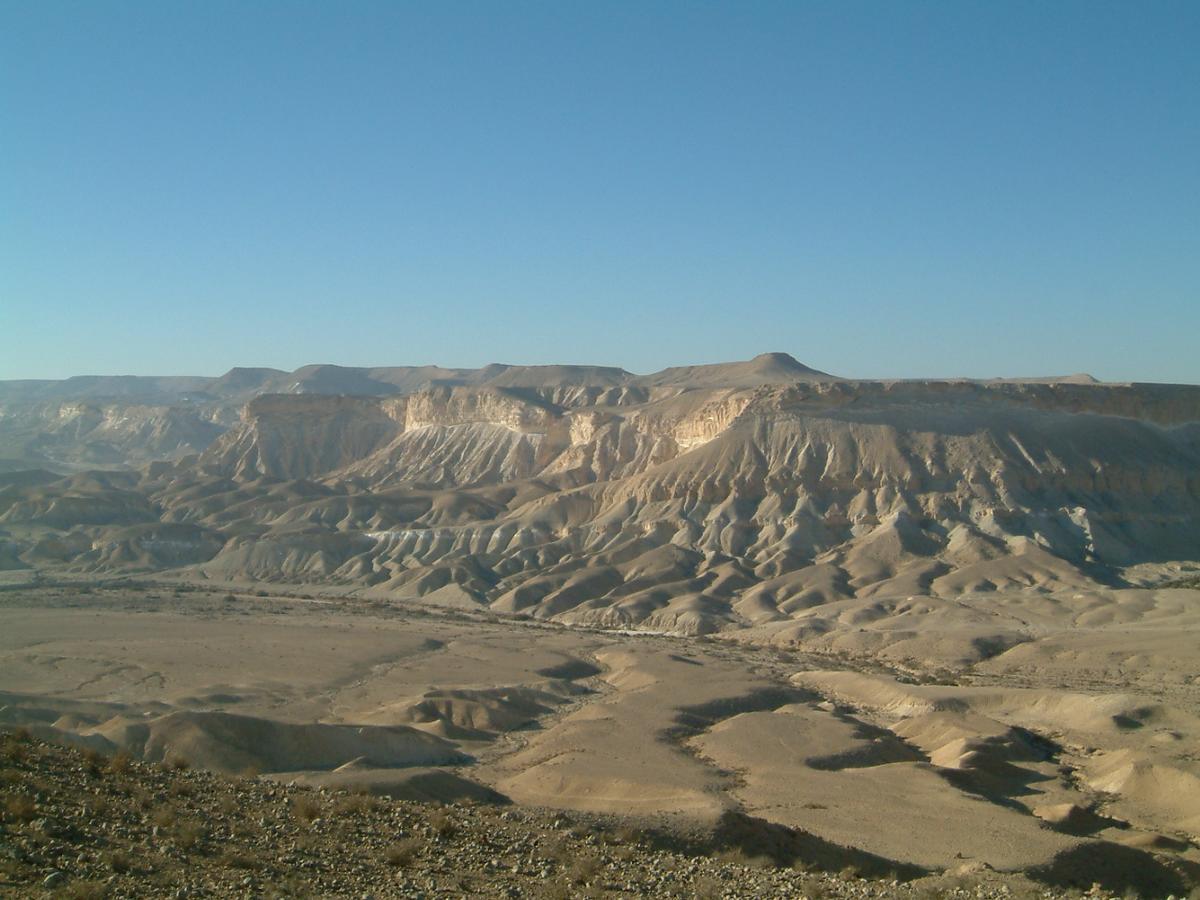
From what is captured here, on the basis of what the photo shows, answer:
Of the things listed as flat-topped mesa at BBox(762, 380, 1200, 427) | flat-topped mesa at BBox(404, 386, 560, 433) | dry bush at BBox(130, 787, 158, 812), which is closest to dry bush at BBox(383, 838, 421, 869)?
dry bush at BBox(130, 787, 158, 812)

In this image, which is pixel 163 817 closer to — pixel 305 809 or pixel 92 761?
pixel 305 809

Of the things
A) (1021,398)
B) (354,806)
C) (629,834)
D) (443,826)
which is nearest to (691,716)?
(629,834)

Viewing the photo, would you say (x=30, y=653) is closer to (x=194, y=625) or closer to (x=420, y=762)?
(x=194, y=625)

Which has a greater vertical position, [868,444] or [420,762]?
[868,444]

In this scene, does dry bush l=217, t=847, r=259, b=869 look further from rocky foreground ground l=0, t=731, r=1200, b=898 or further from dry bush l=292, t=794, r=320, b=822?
dry bush l=292, t=794, r=320, b=822

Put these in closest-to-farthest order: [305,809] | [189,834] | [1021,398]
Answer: [189,834] → [305,809] → [1021,398]

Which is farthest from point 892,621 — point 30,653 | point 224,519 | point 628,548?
point 224,519

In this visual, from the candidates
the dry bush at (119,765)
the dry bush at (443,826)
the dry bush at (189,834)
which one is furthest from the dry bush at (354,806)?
the dry bush at (119,765)
